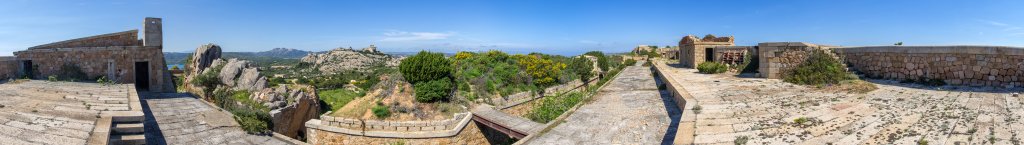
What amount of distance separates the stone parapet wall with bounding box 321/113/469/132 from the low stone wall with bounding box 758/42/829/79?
7256 millimetres

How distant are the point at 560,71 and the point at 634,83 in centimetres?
296

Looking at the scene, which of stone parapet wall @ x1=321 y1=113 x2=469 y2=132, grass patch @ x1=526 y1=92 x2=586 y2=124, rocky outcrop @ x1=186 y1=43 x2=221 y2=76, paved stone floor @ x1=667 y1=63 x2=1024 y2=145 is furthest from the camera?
rocky outcrop @ x1=186 y1=43 x2=221 y2=76

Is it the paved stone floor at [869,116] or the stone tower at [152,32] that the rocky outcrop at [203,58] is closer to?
the stone tower at [152,32]

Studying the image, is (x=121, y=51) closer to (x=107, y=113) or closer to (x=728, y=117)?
(x=107, y=113)

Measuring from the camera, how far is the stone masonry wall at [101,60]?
12.8 metres

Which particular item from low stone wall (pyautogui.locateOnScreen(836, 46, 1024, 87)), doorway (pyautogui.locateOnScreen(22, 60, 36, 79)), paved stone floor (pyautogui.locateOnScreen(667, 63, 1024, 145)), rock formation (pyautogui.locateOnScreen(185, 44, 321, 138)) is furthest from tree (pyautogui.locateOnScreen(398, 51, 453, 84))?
low stone wall (pyautogui.locateOnScreen(836, 46, 1024, 87))

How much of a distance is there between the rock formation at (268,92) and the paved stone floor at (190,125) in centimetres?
192

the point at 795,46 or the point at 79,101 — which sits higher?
the point at 795,46

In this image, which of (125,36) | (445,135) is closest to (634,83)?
(445,135)

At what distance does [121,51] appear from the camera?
13281 millimetres

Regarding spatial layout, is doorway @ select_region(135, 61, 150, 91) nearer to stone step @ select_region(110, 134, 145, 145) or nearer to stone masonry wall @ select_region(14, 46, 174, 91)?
stone masonry wall @ select_region(14, 46, 174, 91)

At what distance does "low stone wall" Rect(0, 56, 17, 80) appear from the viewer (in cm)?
1189

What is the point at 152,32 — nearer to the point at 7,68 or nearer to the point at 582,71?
the point at 7,68


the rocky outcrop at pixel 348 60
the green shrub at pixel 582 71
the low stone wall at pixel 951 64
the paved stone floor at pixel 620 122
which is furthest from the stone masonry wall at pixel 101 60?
the rocky outcrop at pixel 348 60
